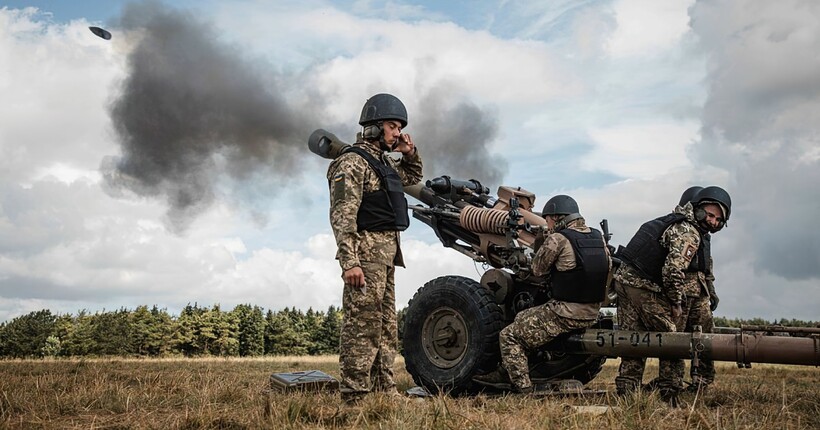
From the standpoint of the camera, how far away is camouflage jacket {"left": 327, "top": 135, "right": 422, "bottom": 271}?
19.4 feet

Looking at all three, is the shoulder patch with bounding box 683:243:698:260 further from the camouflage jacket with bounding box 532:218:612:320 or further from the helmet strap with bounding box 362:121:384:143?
the helmet strap with bounding box 362:121:384:143

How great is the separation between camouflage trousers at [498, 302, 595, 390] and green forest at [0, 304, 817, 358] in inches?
1660

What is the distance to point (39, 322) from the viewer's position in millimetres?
50125

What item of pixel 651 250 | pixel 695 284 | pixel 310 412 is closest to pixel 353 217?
pixel 310 412

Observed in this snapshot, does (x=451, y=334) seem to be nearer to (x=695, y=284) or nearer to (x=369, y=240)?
(x=369, y=240)

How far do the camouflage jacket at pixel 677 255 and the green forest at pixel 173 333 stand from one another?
42628 mm

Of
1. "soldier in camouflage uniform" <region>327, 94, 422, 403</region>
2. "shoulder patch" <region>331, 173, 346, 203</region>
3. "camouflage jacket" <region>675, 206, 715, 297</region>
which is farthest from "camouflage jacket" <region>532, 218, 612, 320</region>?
"shoulder patch" <region>331, 173, 346, 203</region>

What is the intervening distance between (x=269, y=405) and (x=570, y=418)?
6.82 feet

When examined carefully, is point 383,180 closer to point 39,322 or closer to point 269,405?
point 269,405

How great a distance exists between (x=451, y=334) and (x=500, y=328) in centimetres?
62

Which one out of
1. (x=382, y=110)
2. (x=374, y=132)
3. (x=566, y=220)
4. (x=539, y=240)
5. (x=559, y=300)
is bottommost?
(x=559, y=300)

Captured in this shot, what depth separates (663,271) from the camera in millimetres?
7605

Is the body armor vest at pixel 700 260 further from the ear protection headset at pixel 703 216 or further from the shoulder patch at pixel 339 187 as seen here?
the shoulder patch at pixel 339 187

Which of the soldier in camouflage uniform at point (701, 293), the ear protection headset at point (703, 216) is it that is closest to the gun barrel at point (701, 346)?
the soldier in camouflage uniform at point (701, 293)
